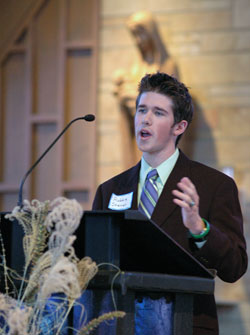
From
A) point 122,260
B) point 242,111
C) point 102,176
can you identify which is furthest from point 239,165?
point 122,260

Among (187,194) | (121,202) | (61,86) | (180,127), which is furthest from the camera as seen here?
(61,86)

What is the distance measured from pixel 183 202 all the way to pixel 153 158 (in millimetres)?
665

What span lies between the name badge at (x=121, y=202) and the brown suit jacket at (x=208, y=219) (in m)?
0.02

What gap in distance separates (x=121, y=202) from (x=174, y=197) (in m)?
0.20

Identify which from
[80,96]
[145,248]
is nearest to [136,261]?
[145,248]

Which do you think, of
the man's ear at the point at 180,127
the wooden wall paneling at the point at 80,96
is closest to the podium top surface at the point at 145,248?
the man's ear at the point at 180,127

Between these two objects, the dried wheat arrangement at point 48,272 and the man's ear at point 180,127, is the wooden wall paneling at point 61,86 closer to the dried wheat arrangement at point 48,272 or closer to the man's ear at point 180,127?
the man's ear at point 180,127

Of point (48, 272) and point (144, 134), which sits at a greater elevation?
point (144, 134)

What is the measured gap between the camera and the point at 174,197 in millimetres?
2361

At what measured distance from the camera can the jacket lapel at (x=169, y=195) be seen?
7.59 ft

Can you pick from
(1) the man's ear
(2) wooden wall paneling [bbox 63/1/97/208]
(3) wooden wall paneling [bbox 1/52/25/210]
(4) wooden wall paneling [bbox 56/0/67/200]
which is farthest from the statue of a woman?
(1) the man's ear

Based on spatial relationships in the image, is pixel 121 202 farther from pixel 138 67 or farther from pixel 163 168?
pixel 138 67

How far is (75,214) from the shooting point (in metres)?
1.57

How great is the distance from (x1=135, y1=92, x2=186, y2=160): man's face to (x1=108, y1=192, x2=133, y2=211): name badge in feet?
0.58
